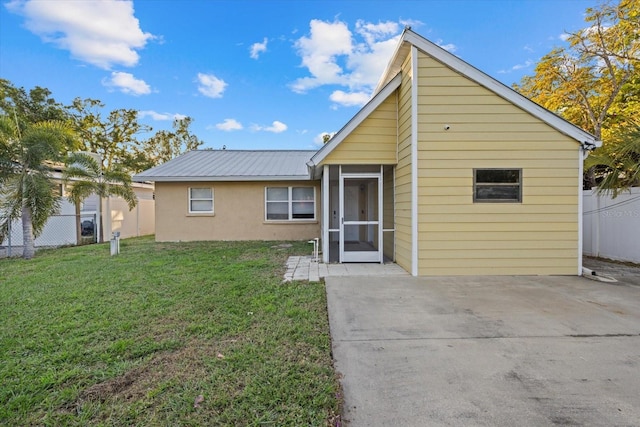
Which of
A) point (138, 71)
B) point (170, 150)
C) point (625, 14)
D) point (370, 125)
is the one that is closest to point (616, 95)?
point (625, 14)

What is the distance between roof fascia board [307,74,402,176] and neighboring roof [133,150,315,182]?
4909mm

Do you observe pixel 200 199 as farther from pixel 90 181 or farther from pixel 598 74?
pixel 598 74

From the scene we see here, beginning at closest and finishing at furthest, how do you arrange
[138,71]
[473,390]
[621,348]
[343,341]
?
[473,390] → [621,348] → [343,341] → [138,71]

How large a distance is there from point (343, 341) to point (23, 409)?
2759mm

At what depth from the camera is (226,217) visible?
1282 cm

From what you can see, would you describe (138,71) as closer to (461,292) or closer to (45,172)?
(45,172)

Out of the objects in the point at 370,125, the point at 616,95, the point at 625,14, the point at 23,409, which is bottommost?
the point at 23,409

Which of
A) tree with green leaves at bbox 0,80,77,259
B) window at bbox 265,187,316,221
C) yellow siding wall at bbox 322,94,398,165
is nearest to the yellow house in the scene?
yellow siding wall at bbox 322,94,398,165

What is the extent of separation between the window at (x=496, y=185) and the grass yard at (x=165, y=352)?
3.95m

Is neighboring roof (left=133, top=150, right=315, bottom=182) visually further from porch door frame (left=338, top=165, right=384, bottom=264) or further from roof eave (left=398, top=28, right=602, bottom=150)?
roof eave (left=398, top=28, right=602, bottom=150)

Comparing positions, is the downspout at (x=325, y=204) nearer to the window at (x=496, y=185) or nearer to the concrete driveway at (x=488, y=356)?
the concrete driveway at (x=488, y=356)

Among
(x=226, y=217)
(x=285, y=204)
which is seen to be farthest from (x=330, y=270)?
(x=226, y=217)

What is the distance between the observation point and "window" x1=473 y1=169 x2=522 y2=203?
654 cm

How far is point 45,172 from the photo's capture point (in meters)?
9.62
